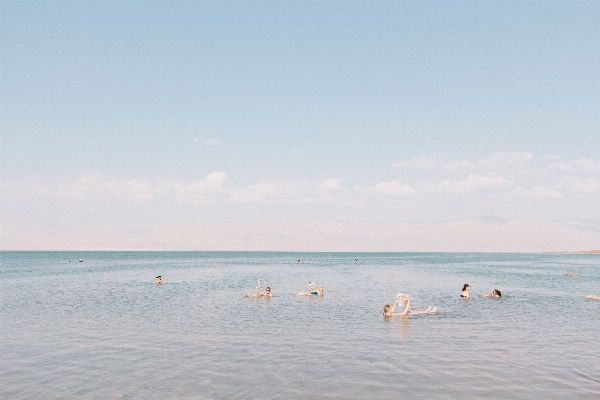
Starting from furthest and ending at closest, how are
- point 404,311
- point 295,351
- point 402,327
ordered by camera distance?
1. point 404,311
2. point 402,327
3. point 295,351

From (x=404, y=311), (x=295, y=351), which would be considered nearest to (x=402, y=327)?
(x=404, y=311)

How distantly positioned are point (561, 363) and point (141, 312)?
31035 mm

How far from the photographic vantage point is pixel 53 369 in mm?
20922

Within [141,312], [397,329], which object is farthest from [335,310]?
[141,312]

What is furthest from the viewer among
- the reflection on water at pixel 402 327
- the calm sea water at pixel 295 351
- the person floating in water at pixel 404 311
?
the person floating in water at pixel 404 311

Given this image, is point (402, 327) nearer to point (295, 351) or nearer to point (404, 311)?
point (404, 311)

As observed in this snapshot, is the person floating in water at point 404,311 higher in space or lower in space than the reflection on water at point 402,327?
higher

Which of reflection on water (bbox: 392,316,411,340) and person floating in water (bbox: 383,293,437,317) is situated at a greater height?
person floating in water (bbox: 383,293,437,317)

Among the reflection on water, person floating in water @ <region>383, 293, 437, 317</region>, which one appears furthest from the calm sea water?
person floating in water @ <region>383, 293, 437, 317</region>

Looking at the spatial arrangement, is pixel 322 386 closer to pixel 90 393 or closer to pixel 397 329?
pixel 90 393

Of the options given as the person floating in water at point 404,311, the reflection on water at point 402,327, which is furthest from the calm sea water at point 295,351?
the person floating in water at point 404,311

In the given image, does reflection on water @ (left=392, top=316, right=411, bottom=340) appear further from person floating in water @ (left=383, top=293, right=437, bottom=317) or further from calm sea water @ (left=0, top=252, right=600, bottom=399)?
person floating in water @ (left=383, top=293, right=437, bottom=317)

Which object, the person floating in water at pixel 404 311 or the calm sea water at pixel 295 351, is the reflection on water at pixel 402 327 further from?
the person floating in water at pixel 404 311

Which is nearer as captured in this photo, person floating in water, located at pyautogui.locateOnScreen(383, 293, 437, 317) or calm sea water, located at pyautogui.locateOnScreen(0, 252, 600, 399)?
calm sea water, located at pyautogui.locateOnScreen(0, 252, 600, 399)
